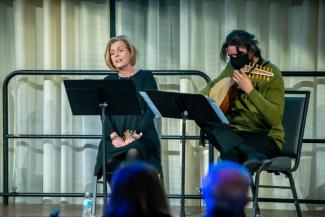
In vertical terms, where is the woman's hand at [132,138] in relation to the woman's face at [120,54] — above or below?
below

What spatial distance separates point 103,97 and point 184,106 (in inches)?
22.2

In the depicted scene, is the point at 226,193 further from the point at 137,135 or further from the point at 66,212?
the point at 66,212

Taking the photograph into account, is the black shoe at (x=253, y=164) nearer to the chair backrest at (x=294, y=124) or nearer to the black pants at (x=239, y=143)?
the black pants at (x=239, y=143)

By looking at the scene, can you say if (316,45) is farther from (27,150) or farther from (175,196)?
(27,150)

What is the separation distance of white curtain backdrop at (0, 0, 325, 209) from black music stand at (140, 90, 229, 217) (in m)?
1.45

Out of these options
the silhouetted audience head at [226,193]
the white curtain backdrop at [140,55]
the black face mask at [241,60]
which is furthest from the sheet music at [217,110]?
the silhouetted audience head at [226,193]

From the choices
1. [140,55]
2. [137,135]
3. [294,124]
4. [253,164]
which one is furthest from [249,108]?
[140,55]

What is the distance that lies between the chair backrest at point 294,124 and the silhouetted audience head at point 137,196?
3.20 metres

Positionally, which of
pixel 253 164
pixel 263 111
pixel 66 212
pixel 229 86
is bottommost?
pixel 66 212

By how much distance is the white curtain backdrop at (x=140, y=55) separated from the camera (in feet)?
18.6

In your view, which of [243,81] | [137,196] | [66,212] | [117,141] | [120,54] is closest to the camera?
[137,196]

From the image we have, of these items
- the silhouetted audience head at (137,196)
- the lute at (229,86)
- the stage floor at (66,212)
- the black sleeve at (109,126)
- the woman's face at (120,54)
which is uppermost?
the woman's face at (120,54)

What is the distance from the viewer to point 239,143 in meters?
4.22

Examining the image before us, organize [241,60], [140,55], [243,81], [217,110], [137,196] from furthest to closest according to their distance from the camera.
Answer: [140,55], [241,60], [243,81], [217,110], [137,196]
